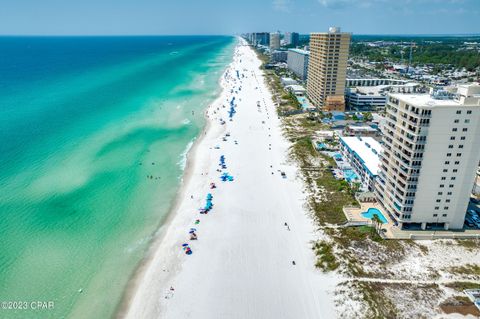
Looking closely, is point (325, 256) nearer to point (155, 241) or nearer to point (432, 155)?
point (432, 155)

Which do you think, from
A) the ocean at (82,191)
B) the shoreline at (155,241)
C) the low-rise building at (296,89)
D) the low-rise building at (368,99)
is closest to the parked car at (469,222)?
the shoreline at (155,241)

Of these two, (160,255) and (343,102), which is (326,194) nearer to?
(160,255)

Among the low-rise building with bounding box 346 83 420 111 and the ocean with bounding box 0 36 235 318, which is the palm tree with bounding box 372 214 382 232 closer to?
the ocean with bounding box 0 36 235 318

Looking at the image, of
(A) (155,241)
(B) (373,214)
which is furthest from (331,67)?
(A) (155,241)

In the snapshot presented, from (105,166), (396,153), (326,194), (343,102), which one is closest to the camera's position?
(396,153)

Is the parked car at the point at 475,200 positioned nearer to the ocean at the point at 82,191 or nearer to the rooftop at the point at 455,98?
the rooftop at the point at 455,98

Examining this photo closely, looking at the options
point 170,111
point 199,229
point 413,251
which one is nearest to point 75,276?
point 199,229
